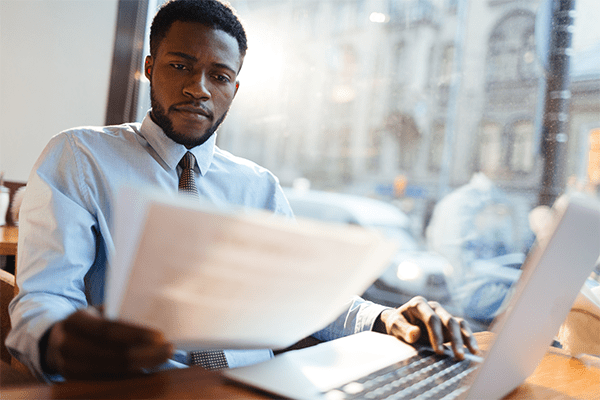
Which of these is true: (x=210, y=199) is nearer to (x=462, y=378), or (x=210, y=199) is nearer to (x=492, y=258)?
(x=462, y=378)

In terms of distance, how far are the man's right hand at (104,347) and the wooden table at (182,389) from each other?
2 cm

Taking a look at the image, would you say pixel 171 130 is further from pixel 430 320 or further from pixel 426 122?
pixel 426 122

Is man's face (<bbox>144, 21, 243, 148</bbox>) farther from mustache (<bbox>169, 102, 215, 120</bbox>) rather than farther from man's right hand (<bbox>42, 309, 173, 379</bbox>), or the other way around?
man's right hand (<bbox>42, 309, 173, 379</bbox>)

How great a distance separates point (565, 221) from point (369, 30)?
395cm

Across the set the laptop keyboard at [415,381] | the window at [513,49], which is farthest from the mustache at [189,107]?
the window at [513,49]

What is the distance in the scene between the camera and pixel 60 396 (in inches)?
15.4

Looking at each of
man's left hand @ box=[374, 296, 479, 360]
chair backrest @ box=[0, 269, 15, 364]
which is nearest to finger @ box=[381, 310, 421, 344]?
man's left hand @ box=[374, 296, 479, 360]

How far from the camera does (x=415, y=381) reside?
56 centimetres

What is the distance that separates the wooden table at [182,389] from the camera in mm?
404

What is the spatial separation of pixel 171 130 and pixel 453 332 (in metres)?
0.75

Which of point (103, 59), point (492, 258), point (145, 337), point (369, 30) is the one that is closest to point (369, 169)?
point (369, 30)

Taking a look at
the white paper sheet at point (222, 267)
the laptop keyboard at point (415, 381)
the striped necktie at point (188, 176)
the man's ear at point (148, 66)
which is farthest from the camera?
the man's ear at point (148, 66)

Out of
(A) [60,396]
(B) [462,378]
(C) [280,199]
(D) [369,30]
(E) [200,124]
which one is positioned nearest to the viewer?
(A) [60,396]

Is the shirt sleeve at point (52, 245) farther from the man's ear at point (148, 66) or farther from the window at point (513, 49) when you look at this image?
the window at point (513, 49)
